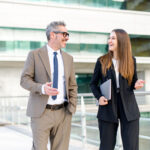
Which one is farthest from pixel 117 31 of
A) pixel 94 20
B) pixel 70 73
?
pixel 94 20

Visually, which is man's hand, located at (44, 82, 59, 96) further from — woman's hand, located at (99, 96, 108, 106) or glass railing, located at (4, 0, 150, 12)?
glass railing, located at (4, 0, 150, 12)

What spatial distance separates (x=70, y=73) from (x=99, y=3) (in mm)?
19819

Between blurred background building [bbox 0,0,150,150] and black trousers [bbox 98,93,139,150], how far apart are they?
17189mm

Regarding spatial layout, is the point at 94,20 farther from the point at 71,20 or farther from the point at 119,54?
the point at 119,54

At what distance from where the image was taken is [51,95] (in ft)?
10.1

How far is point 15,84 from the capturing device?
22.5 meters

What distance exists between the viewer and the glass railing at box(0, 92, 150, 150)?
5102mm

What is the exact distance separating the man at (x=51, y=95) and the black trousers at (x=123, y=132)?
0.38 meters

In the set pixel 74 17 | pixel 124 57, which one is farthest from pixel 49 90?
pixel 74 17

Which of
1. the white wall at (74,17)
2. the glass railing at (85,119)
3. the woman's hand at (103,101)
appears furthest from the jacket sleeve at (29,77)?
the white wall at (74,17)

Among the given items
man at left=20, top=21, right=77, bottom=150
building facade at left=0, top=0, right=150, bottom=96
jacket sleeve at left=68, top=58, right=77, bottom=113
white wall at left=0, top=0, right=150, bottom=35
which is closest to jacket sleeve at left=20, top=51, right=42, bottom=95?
man at left=20, top=21, right=77, bottom=150

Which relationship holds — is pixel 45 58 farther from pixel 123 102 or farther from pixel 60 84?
pixel 123 102

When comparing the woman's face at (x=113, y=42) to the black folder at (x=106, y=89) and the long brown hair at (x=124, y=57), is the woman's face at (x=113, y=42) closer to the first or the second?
the long brown hair at (x=124, y=57)

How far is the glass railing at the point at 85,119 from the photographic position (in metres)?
5.10
